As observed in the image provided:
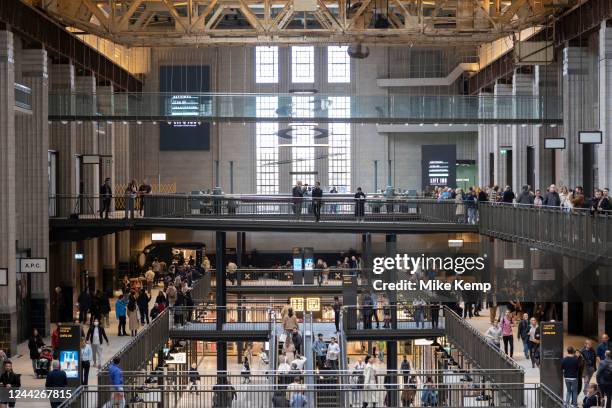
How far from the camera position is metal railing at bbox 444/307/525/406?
2386 cm

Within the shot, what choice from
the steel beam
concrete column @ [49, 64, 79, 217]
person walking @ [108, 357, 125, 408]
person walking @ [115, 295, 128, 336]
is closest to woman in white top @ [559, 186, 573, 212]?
person walking @ [108, 357, 125, 408]

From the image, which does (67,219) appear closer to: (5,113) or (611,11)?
(5,113)

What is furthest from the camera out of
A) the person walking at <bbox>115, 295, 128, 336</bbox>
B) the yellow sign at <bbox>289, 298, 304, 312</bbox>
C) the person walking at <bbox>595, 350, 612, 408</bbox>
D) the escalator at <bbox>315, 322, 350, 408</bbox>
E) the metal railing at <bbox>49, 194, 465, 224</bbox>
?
the yellow sign at <bbox>289, 298, 304, 312</bbox>

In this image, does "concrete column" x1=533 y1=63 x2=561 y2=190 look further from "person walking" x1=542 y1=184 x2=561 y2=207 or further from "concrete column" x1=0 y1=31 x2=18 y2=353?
"concrete column" x1=0 y1=31 x2=18 y2=353

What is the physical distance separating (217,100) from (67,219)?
809 cm

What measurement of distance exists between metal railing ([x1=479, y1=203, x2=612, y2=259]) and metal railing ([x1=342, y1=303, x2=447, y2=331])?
365cm

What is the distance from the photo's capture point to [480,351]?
29.4m

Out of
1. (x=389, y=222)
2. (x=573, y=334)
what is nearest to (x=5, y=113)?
A: (x=389, y=222)

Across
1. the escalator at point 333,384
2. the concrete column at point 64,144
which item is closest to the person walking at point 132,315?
the concrete column at point 64,144

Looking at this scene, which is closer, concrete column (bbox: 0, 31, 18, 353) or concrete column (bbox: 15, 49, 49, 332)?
concrete column (bbox: 0, 31, 18, 353)

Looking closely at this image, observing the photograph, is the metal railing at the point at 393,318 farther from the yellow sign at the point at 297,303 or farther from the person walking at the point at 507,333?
the yellow sign at the point at 297,303

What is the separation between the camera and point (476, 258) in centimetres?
3928

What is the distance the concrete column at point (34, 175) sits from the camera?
135ft

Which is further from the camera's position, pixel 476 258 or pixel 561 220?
pixel 476 258
